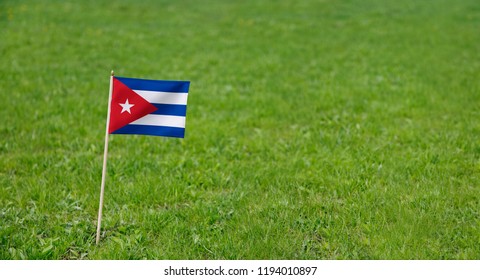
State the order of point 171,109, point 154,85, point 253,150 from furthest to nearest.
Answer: point 253,150 → point 171,109 → point 154,85

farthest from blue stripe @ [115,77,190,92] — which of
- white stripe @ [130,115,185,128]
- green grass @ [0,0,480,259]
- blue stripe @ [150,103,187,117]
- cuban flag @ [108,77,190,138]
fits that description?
green grass @ [0,0,480,259]

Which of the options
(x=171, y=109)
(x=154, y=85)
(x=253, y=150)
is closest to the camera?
(x=154, y=85)

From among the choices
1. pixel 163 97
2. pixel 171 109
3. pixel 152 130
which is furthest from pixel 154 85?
pixel 152 130

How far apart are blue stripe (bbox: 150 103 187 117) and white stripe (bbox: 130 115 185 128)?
0.03 meters

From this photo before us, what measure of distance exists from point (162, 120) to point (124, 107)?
0.35 meters

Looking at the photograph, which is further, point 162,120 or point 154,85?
point 162,120

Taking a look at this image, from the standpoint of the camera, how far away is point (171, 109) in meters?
4.39

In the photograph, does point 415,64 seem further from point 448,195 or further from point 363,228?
point 363,228

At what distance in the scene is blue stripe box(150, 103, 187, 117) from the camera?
14.4 feet

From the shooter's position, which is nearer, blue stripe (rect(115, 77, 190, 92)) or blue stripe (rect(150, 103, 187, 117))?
blue stripe (rect(115, 77, 190, 92))

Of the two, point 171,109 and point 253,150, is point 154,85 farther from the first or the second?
point 253,150

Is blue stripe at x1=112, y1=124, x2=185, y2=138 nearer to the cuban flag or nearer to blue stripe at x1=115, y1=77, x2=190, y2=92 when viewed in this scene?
the cuban flag

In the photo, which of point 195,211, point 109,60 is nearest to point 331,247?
point 195,211

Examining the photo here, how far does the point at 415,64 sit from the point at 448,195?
220 inches
